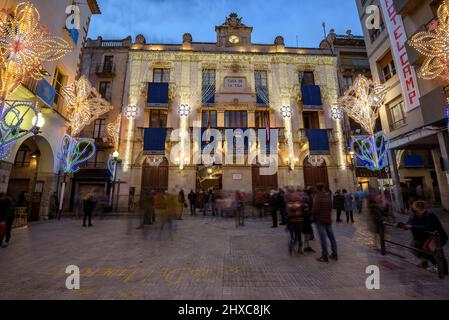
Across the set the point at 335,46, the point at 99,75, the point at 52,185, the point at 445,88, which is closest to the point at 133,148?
the point at 52,185

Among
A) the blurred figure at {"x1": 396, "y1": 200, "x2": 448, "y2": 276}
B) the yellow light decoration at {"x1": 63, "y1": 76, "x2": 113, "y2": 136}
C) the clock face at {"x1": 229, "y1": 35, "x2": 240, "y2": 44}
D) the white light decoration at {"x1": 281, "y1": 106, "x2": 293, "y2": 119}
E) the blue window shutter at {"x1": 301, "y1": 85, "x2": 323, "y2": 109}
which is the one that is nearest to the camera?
the blurred figure at {"x1": 396, "y1": 200, "x2": 448, "y2": 276}

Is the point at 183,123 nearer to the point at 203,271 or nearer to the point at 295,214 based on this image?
the point at 295,214

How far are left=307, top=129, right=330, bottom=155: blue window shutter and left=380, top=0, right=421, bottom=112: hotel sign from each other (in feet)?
21.3

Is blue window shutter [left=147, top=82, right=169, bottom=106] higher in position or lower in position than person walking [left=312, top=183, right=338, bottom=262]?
higher

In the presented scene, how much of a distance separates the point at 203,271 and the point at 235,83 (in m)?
18.6

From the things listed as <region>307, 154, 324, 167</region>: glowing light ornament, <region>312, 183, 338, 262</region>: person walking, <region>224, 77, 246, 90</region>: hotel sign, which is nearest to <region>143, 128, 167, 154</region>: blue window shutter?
<region>224, 77, 246, 90</region>: hotel sign

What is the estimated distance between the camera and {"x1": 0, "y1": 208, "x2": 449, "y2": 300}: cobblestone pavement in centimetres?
329

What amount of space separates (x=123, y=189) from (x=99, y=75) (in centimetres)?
1197

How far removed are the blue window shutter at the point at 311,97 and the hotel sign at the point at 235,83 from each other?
5720 mm

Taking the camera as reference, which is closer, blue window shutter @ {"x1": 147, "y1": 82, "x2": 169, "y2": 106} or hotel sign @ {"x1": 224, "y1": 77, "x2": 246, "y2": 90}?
blue window shutter @ {"x1": 147, "y1": 82, "x2": 169, "y2": 106}

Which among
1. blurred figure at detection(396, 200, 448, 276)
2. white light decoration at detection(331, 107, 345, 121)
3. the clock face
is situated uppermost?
the clock face

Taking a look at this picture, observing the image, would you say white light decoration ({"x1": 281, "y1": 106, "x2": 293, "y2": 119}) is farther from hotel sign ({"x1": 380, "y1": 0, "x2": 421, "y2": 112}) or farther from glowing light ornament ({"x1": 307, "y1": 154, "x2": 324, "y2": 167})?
hotel sign ({"x1": 380, "y1": 0, "x2": 421, "y2": 112})

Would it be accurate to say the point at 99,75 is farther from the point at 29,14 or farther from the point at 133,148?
the point at 29,14

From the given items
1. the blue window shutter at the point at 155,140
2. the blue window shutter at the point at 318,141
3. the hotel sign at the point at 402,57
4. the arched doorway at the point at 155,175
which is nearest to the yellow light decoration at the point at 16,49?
the blue window shutter at the point at 155,140
